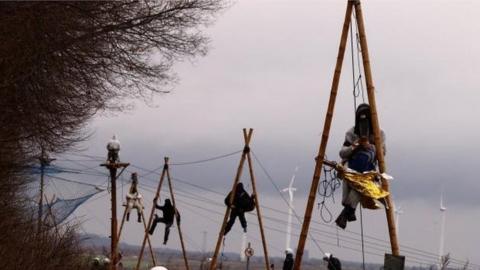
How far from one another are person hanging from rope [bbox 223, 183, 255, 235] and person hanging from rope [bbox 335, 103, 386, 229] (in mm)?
10457

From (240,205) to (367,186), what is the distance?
36.5ft

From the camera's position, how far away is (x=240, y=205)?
1180 inches

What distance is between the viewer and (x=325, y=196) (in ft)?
64.1

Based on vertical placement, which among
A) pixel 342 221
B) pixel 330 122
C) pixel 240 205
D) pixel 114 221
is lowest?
pixel 342 221

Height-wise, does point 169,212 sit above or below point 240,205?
above

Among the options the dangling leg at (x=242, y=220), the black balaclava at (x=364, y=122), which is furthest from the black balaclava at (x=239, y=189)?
the black balaclava at (x=364, y=122)

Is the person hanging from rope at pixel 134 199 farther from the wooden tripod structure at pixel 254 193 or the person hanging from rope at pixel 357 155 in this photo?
the person hanging from rope at pixel 357 155

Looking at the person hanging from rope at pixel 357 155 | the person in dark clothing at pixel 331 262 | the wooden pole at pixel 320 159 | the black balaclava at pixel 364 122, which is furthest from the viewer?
the person in dark clothing at pixel 331 262

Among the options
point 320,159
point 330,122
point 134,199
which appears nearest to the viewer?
point 320,159

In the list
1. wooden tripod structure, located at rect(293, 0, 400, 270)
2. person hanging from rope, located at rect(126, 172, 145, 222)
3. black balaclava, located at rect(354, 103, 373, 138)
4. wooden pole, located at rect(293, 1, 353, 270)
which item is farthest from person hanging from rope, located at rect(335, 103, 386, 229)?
person hanging from rope, located at rect(126, 172, 145, 222)

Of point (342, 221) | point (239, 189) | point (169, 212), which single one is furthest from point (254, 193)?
point (342, 221)

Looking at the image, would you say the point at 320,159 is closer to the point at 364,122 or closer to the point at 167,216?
the point at 364,122

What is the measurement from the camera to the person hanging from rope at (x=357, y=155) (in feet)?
63.1

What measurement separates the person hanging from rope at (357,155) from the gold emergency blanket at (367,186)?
0.11 m
